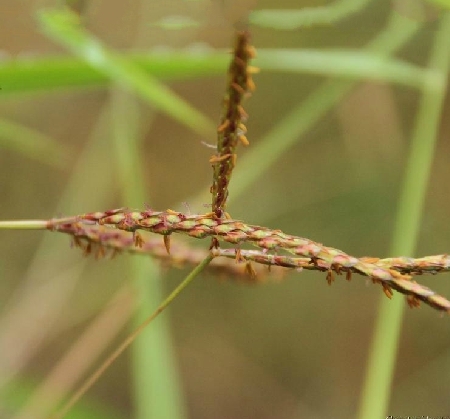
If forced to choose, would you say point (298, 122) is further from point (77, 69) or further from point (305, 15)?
point (77, 69)

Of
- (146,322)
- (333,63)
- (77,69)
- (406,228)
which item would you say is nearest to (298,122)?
(333,63)

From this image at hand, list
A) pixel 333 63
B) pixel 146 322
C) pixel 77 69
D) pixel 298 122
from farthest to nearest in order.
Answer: pixel 298 122
pixel 333 63
pixel 77 69
pixel 146 322

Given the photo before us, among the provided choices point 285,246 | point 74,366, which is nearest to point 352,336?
point 74,366

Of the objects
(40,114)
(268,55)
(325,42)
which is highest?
(325,42)

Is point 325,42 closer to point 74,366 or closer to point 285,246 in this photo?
point 74,366

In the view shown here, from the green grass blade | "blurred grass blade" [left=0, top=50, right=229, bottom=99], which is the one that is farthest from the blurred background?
"blurred grass blade" [left=0, top=50, right=229, bottom=99]

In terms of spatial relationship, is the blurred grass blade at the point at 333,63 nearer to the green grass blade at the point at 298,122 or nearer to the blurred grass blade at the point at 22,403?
the green grass blade at the point at 298,122

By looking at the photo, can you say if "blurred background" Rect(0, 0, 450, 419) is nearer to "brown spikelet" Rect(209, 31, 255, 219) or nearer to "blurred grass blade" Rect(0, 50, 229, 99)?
Result: "blurred grass blade" Rect(0, 50, 229, 99)

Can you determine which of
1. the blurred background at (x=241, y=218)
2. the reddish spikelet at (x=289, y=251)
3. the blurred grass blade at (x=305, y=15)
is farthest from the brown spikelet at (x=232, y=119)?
the blurred background at (x=241, y=218)
